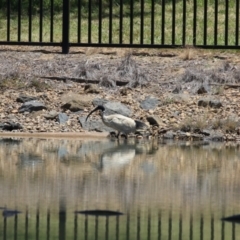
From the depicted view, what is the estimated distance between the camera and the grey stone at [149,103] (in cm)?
1838

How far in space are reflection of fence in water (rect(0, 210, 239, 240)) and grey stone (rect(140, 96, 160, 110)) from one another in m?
7.22

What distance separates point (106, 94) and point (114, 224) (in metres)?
8.53

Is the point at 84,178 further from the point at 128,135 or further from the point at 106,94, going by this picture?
the point at 106,94

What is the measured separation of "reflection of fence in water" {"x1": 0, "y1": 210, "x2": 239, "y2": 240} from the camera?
1018cm

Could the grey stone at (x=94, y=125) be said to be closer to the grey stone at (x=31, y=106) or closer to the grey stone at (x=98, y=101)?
the grey stone at (x=98, y=101)

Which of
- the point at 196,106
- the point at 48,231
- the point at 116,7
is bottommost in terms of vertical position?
the point at 48,231

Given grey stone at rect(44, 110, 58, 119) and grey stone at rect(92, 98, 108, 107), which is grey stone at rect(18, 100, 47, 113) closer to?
grey stone at rect(44, 110, 58, 119)

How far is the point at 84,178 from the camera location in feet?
43.7

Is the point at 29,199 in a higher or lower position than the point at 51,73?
lower

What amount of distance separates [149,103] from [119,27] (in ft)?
18.5

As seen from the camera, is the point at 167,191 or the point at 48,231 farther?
the point at 167,191

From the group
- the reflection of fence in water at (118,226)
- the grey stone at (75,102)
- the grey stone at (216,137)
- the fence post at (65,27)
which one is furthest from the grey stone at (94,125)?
the reflection of fence in water at (118,226)

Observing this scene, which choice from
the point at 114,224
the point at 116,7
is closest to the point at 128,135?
the point at 114,224

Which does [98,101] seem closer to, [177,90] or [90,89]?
[90,89]
